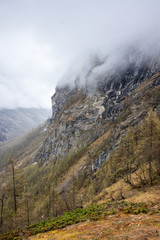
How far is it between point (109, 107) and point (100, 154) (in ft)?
151

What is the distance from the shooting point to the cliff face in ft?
217

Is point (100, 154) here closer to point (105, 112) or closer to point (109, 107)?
point (105, 112)

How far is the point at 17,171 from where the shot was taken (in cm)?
1878

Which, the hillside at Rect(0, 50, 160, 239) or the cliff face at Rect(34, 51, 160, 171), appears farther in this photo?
the cliff face at Rect(34, 51, 160, 171)

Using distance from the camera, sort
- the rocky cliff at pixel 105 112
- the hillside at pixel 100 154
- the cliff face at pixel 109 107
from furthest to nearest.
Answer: the cliff face at pixel 109 107, the rocky cliff at pixel 105 112, the hillside at pixel 100 154

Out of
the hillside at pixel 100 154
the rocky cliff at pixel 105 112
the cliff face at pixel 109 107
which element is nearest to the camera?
the hillside at pixel 100 154

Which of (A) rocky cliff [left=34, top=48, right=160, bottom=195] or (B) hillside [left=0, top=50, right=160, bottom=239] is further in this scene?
(A) rocky cliff [left=34, top=48, right=160, bottom=195]

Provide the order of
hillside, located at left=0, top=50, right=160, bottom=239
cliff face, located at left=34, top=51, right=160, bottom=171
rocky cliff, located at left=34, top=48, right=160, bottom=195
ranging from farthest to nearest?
cliff face, located at left=34, top=51, right=160, bottom=171 < rocky cliff, located at left=34, top=48, right=160, bottom=195 < hillside, located at left=0, top=50, right=160, bottom=239

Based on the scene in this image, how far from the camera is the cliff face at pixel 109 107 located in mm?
66181

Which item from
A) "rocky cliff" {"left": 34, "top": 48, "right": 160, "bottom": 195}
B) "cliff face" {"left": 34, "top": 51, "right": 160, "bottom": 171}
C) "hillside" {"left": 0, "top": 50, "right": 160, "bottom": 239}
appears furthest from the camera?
"cliff face" {"left": 34, "top": 51, "right": 160, "bottom": 171}

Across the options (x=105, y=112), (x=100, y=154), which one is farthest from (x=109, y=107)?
(x=100, y=154)

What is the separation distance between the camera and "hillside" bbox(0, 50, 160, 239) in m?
18.4

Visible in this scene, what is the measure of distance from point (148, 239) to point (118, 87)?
10387 centimetres

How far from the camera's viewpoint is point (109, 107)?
3858 inches
